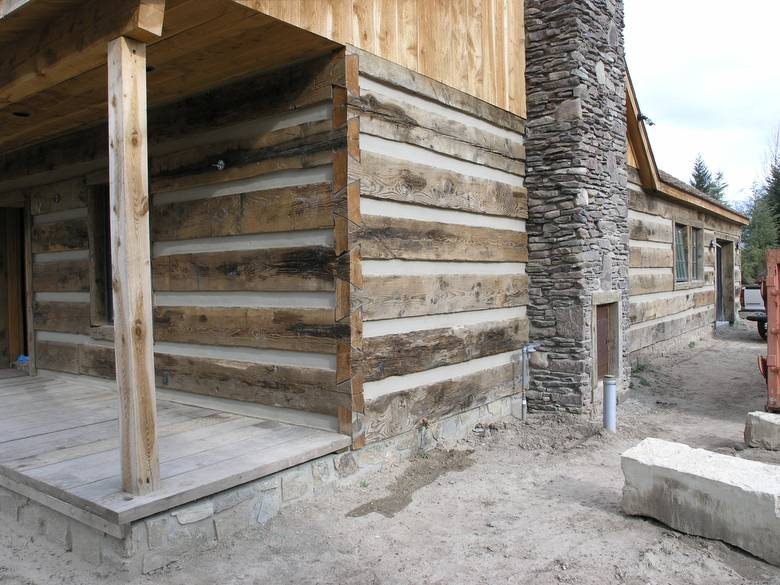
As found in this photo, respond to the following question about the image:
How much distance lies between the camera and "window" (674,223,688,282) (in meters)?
12.1

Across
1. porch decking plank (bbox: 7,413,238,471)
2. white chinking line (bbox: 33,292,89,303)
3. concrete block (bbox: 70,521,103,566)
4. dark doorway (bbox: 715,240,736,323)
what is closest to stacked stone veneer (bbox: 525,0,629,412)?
porch decking plank (bbox: 7,413,238,471)

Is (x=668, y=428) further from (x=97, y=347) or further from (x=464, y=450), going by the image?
(x=97, y=347)

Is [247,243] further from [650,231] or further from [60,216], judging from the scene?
[650,231]

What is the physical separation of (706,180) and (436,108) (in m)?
39.1

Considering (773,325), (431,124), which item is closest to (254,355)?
(431,124)

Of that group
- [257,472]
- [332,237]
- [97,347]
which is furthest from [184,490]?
[97,347]

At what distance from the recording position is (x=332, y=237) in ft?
15.0

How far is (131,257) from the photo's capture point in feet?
10.6

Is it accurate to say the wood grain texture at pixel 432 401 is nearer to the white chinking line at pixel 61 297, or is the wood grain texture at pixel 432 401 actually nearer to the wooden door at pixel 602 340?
the wooden door at pixel 602 340

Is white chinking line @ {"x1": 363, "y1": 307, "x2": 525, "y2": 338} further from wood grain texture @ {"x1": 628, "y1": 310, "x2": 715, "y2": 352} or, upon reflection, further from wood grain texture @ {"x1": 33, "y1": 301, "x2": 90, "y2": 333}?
wood grain texture @ {"x1": 33, "y1": 301, "x2": 90, "y2": 333}

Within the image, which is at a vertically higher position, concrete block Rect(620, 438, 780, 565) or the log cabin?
the log cabin

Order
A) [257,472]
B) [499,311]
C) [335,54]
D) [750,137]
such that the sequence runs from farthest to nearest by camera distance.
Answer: [750,137] < [499,311] < [335,54] < [257,472]

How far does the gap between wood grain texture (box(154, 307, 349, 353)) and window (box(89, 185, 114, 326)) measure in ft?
4.23

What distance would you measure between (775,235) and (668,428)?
25.9m
